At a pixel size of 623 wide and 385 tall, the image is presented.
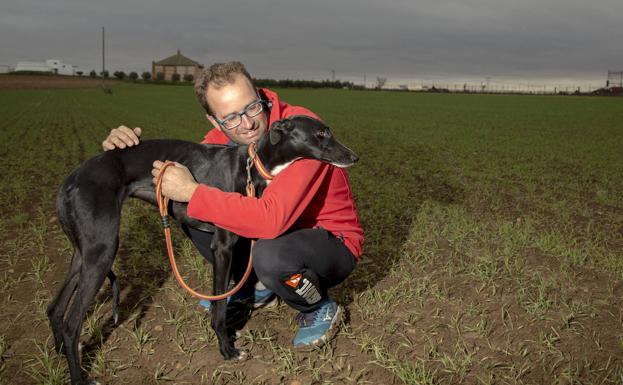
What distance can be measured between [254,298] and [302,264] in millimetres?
1133

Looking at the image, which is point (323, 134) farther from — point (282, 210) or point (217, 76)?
point (217, 76)

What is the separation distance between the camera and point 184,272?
16.4ft

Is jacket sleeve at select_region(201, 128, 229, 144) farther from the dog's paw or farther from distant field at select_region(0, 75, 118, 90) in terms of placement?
distant field at select_region(0, 75, 118, 90)

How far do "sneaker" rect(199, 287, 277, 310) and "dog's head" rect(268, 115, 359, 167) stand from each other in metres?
1.56

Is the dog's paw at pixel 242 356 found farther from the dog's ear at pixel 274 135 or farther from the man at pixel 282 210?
the dog's ear at pixel 274 135

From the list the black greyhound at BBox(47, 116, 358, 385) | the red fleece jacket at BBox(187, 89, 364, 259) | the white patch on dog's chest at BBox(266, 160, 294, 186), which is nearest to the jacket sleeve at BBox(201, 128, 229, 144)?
the black greyhound at BBox(47, 116, 358, 385)

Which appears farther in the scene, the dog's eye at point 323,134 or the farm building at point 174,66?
the farm building at point 174,66

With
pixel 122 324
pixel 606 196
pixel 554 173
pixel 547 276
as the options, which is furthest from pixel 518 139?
pixel 122 324

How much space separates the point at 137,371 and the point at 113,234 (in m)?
0.99

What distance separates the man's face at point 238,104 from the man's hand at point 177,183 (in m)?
0.57

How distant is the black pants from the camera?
336 centimetres

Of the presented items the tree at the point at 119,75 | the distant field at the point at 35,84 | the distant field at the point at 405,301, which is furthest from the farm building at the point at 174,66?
the distant field at the point at 405,301

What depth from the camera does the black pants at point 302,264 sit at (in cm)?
336

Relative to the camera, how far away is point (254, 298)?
4367 millimetres
